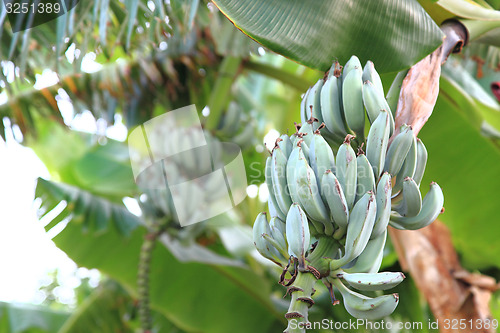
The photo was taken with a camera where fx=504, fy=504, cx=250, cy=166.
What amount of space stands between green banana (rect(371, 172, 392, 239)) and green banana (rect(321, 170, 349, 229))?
0.06 meters

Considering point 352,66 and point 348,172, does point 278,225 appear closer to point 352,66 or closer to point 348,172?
point 348,172

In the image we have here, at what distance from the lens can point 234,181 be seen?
2125 mm

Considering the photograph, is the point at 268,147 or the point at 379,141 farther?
the point at 268,147

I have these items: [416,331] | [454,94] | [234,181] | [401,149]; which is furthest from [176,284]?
[401,149]

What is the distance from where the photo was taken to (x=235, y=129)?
241 cm

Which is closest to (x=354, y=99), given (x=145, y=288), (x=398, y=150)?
(x=398, y=150)

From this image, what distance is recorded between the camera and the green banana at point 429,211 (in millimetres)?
887

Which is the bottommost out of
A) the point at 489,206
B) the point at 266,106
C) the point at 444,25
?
the point at 266,106

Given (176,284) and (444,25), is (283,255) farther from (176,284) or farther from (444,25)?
(176,284)

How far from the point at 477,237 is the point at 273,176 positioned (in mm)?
1166

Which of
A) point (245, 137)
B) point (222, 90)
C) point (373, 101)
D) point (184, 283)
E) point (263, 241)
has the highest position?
point (373, 101)

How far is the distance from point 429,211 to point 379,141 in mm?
158

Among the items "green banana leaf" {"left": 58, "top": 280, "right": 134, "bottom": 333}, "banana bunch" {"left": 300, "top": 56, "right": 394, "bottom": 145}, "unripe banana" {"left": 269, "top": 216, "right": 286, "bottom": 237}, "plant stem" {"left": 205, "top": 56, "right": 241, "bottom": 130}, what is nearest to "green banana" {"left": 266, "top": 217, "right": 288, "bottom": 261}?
"unripe banana" {"left": 269, "top": 216, "right": 286, "bottom": 237}

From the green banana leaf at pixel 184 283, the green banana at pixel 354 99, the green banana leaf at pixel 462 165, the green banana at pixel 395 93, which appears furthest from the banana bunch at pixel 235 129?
the green banana at pixel 354 99
